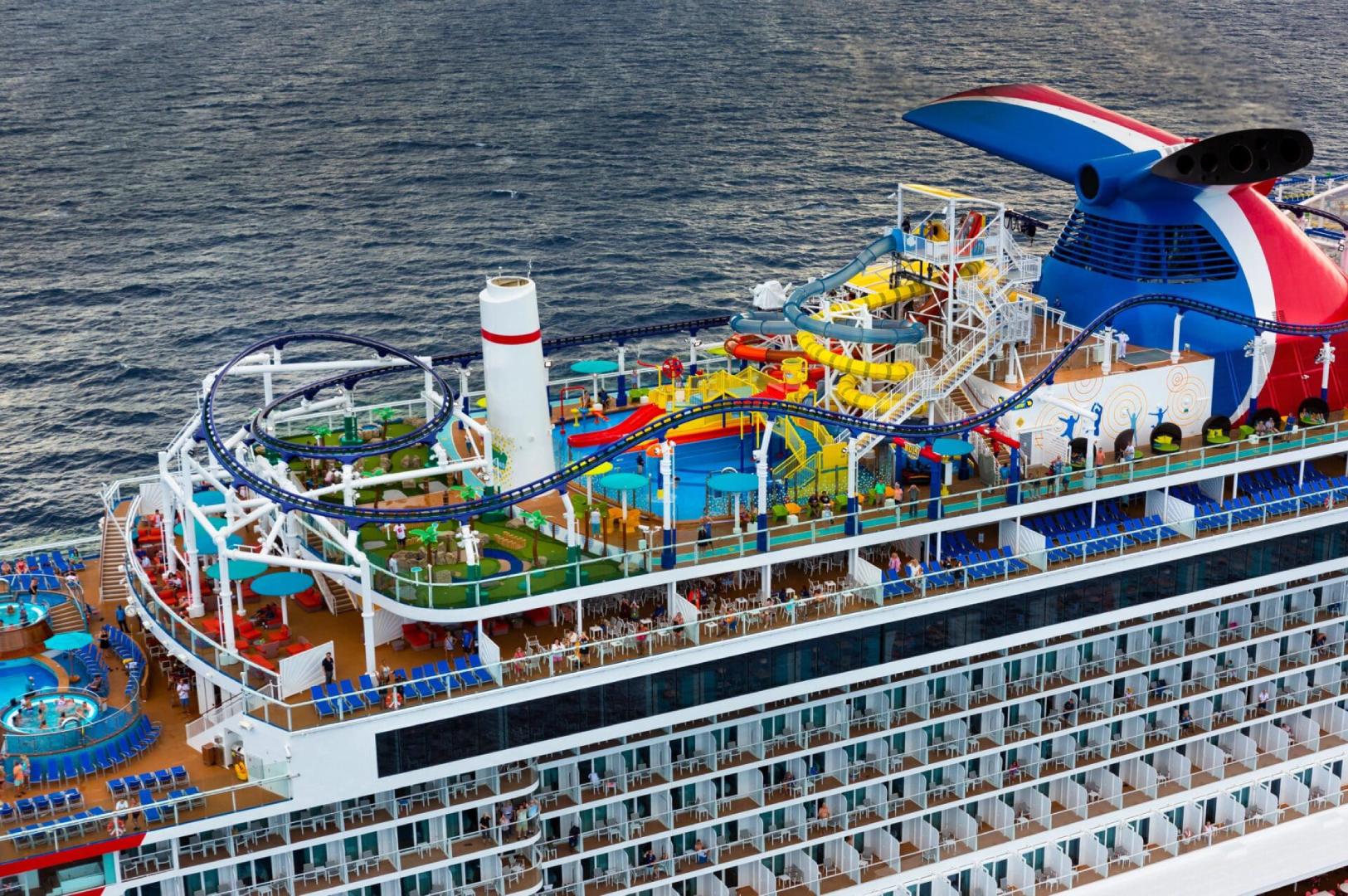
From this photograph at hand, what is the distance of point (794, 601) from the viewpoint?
5253 cm

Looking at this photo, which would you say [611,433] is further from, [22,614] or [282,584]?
[22,614]

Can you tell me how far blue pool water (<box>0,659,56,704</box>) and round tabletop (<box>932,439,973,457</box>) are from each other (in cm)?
2902

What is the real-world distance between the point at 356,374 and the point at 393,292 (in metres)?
55.3

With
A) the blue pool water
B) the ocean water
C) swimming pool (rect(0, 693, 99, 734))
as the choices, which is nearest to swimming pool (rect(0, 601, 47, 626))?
the blue pool water

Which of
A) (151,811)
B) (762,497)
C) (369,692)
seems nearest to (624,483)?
(762,497)

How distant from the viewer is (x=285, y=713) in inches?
1865

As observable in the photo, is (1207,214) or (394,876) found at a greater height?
(1207,214)

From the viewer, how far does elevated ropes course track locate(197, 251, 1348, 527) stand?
4997cm

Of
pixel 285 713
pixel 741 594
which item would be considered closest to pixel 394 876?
pixel 285 713

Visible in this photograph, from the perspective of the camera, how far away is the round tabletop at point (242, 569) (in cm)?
5212

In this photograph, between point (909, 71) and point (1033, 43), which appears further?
point (1033, 43)

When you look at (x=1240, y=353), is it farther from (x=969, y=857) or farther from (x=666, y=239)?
(x=666, y=239)

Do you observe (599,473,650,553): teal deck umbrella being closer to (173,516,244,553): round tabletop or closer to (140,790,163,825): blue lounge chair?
(173,516,244,553): round tabletop

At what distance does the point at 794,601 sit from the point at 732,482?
175 inches
